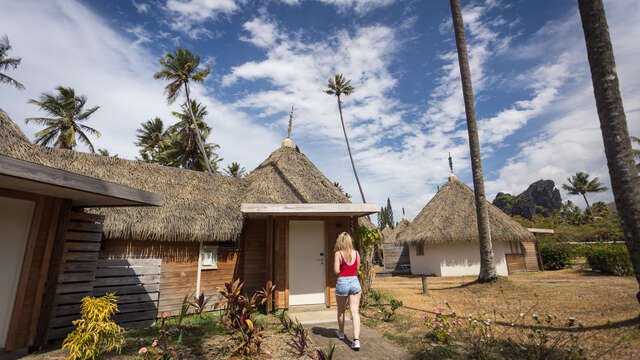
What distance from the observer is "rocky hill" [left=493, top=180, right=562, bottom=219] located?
170 feet

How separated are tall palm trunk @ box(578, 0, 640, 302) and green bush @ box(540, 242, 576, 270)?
14880 millimetres

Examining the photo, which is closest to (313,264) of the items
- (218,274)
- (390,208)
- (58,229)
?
(218,274)

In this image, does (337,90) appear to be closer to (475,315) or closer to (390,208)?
(475,315)

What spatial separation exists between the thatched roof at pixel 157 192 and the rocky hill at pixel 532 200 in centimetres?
5594

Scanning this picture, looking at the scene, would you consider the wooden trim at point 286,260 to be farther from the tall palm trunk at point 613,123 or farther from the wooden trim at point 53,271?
the tall palm trunk at point 613,123

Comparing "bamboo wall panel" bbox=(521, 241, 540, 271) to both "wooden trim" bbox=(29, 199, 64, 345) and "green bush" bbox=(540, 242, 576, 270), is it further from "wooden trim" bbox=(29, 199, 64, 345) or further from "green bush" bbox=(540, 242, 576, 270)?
"wooden trim" bbox=(29, 199, 64, 345)

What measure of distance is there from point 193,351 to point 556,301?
291 inches

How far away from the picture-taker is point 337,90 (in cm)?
2238

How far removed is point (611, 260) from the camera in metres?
11.3

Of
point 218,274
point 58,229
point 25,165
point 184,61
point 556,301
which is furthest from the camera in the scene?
point 184,61

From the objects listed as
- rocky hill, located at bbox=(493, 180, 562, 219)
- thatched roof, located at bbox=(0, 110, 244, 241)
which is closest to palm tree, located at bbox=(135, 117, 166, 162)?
thatched roof, located at bbox=(0, 110, 244, 241)

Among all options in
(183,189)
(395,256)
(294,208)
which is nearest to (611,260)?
(395,256)

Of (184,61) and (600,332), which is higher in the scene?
(184,61)

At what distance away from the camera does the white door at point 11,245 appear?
14.4 feet
